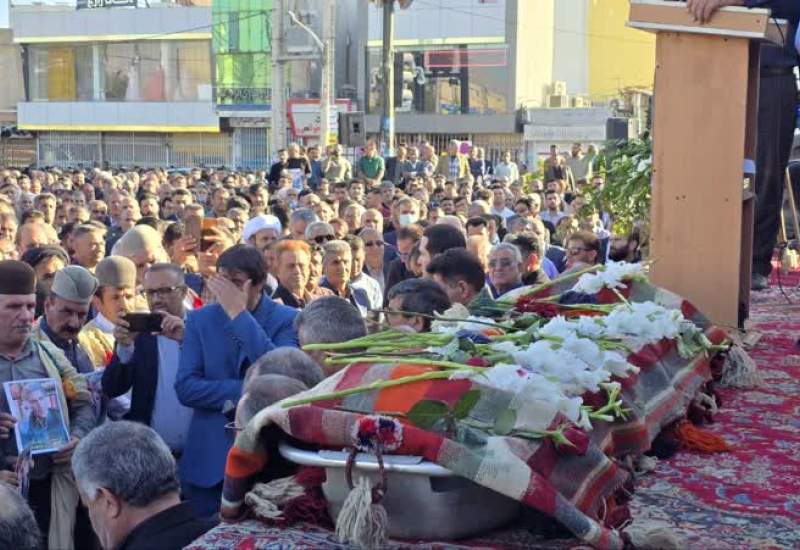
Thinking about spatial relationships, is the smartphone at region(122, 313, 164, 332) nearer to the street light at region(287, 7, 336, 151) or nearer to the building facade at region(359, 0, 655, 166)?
the street light at region(287, 7, 336, 151)

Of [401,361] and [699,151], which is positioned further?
[699,151]

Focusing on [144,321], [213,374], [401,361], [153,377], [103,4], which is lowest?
[153,377]

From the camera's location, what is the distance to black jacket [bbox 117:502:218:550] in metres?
3.46

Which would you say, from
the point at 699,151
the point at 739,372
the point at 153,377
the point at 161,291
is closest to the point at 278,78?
the point at 161,291

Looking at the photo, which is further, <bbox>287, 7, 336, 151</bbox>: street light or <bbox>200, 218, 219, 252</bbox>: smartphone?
<bbox>287, 7, 336, 151</bbox>: street light

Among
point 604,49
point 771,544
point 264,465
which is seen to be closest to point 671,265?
point 771,544

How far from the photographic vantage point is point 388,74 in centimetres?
2447

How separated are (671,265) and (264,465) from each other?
9.44 ft

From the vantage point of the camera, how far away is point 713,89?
17.4 feet

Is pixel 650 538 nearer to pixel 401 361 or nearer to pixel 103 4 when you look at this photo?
pixel 401 361

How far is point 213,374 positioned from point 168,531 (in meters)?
2.17

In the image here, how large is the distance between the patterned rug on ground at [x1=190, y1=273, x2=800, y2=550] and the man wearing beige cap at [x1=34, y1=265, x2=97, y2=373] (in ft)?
10.2

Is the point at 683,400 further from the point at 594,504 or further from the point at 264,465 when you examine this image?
the point at 264,465

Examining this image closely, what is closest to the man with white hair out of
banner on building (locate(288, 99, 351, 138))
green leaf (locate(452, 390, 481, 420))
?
green leaf (locate(452, 390, 481, 420))
